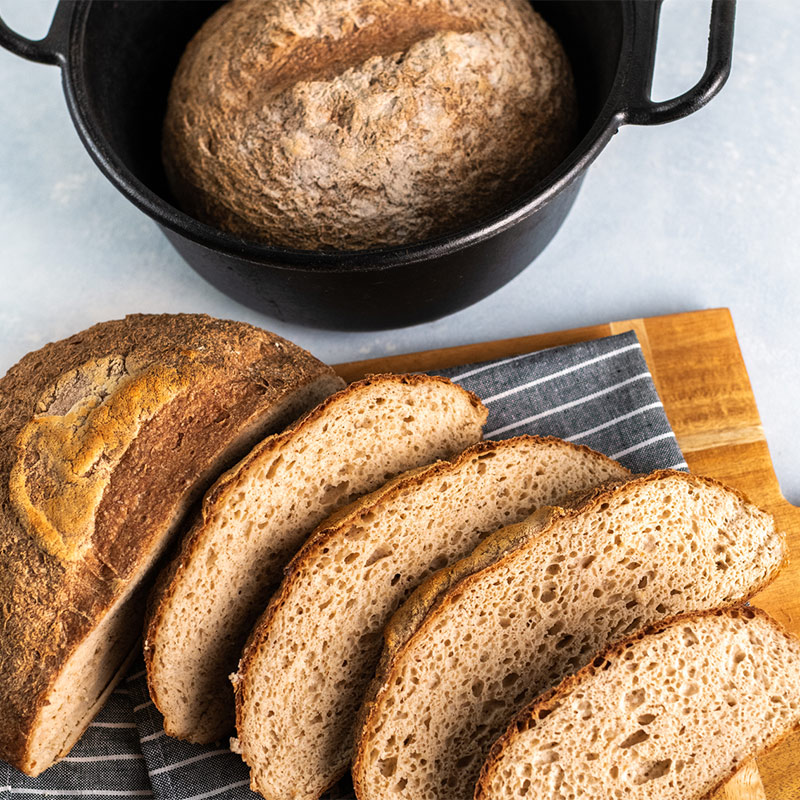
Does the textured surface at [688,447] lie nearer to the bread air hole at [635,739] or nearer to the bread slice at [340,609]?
the bread slice at [340,609]

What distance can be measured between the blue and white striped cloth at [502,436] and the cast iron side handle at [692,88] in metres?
0.75

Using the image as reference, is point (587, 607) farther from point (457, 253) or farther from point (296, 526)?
point (457, 253)

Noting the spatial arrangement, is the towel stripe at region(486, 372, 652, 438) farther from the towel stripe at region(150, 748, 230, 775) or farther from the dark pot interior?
the towel stripe at region(150, 748, 230, 775)

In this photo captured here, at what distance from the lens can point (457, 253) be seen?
2311 mm

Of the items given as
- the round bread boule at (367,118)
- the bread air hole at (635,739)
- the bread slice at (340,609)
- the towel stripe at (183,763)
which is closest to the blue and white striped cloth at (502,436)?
the towel stripe at (183,763)

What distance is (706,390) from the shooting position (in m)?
2.79

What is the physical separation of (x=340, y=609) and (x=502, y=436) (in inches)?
31.3

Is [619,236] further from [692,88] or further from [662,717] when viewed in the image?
[662,717]

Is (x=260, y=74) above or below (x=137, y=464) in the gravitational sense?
above

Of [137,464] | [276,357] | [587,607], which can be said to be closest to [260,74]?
[276,357]

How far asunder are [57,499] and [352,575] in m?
0.67

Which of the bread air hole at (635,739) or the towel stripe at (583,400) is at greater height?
the towel stripe at (583,400)

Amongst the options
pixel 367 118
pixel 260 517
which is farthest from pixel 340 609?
pixel 367 118

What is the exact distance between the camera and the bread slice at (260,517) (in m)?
2.10
